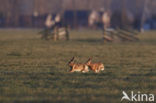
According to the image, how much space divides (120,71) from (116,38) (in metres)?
23.3

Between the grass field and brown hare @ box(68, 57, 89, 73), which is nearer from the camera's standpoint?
the grass field

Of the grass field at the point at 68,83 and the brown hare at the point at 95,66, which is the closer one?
the grass field at the point at 68,83

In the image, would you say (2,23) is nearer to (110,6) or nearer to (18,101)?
(110,6)

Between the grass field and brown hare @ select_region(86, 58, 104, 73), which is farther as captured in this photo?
brown hare @ select_region(86, 58, 104, 73)

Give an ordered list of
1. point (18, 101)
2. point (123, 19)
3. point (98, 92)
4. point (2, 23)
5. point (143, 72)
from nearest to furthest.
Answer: point (18, 101)
point (98, 92)
point (143, 72)
point (123, 19)
point (2, 23)

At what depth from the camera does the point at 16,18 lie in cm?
11862

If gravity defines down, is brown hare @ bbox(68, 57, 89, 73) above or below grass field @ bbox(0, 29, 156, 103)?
above

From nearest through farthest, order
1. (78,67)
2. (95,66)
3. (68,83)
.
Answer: (68,83)
(78,67)
(95,66)

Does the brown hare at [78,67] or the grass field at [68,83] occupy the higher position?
the brown hare at [78,67]

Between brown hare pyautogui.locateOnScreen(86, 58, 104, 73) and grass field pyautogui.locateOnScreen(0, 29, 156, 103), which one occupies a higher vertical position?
brown hare pyautogui.locateOnScreen(86, 58, 104, 73)

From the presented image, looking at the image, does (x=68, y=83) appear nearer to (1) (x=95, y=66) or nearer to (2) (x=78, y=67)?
(2) (x=78, y=67)

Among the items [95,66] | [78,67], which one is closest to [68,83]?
[78,67]

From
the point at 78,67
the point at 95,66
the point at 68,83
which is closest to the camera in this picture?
the point at 68,83

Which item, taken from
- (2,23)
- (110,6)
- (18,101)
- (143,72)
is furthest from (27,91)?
(110,6)
